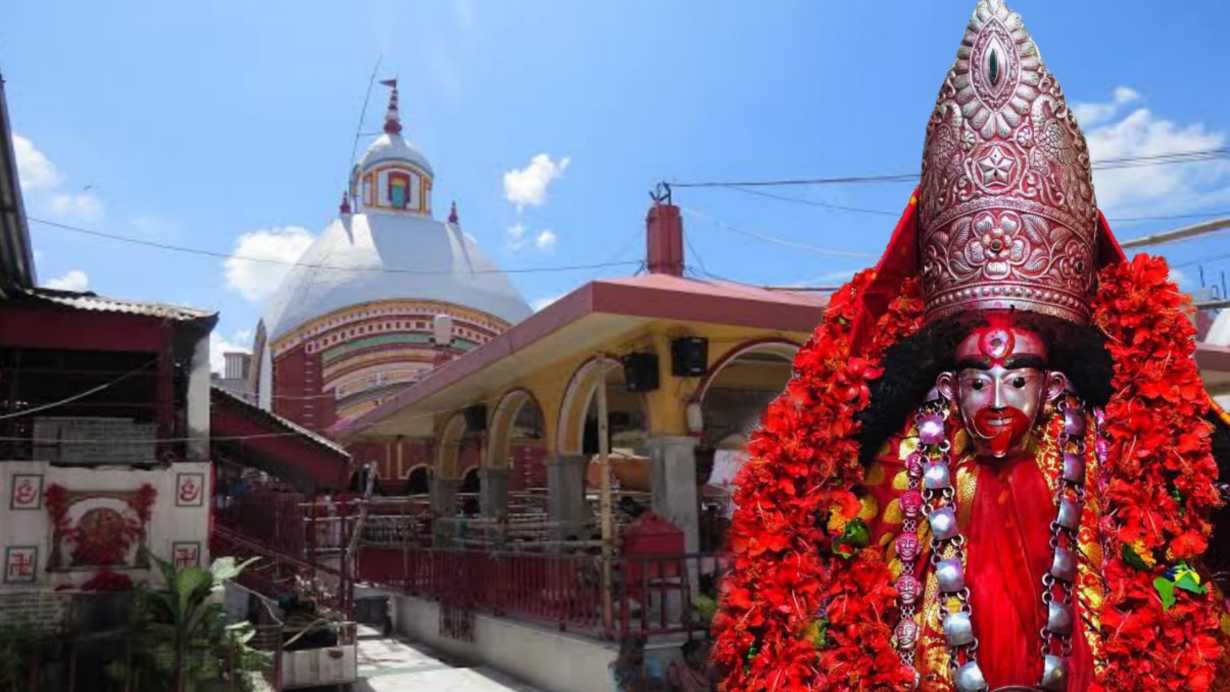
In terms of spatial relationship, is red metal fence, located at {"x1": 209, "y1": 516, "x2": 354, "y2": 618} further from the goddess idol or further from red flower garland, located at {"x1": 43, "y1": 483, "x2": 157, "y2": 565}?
the goddess idol

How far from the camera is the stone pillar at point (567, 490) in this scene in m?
11.0

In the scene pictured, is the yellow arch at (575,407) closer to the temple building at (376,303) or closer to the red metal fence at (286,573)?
the red metal fence at (286,573)

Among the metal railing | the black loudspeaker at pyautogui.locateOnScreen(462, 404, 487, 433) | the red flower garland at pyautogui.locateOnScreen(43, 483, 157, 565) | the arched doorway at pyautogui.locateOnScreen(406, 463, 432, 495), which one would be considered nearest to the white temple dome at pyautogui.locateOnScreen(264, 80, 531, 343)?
the arched doorway at pyautogui.locateOnScreen(406, 463, 432, 495)

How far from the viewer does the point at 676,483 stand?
902cm

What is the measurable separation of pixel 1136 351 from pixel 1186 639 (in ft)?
2.81

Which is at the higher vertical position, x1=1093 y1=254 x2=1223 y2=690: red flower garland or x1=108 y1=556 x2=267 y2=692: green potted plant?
x1=1093 y1=254 x2=1223 y2=690: red flower garland

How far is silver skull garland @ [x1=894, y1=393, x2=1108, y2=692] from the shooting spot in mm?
2961

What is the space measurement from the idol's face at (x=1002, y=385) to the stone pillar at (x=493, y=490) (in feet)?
34.6

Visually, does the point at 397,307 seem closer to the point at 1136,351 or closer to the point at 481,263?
the point at 481,263

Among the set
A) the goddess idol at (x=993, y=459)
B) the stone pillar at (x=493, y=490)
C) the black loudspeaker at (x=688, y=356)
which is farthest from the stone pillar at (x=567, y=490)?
the goddess idol at (x=993, y=459)

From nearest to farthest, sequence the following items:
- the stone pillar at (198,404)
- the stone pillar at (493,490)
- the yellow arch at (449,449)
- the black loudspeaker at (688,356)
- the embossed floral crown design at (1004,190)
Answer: the embossed floral crown design at (1004,190)
the black loudspeaker at (688,356)
the stone pillar at (198,404)
the stone pillar at (493,490)
the yellow arch at (449,449)

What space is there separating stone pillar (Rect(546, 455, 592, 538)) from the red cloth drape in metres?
8.03

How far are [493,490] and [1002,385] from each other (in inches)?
427

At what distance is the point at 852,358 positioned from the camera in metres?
3.50
